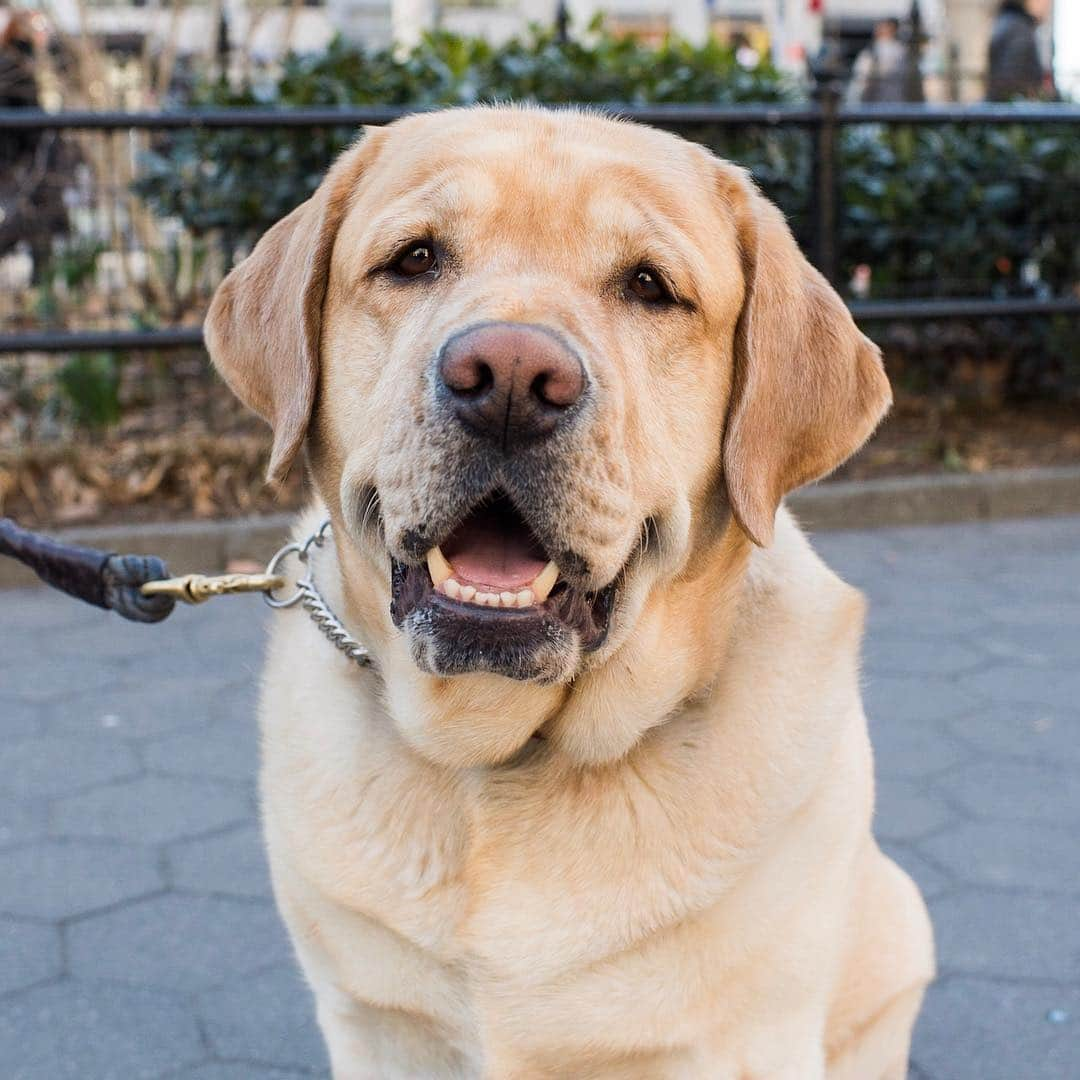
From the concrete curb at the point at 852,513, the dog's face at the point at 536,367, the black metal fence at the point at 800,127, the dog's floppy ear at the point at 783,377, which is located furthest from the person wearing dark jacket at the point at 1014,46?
the dog's face at the point at 536,367

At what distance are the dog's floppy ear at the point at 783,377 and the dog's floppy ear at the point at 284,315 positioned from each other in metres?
0.66

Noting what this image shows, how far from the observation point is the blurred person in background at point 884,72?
12.3 meters

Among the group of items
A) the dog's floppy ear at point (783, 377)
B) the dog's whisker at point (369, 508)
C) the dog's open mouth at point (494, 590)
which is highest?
the dog's floppy ear at point (783, 377)

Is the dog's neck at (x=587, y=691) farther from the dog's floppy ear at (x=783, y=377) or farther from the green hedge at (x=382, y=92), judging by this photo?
the green hedge at (x=382, y=92)

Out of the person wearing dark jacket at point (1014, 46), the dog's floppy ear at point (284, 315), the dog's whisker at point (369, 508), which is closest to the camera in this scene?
the dog's whisker at point (369, 508)

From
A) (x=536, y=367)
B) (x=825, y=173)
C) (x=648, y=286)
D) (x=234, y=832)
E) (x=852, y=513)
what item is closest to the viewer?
(x=536, y=367)

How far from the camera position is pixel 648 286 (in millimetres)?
2258

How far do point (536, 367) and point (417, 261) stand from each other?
0.48m

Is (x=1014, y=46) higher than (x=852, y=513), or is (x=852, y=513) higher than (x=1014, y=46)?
(x=1014, y=46)

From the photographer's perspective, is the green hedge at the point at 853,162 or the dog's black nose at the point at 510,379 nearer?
the dog's black nose at the point at 510,379

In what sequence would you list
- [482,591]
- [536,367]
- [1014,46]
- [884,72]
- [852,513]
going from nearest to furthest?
[536,367] → [482,591] → [852,513] → [1014,46] → [884,72]

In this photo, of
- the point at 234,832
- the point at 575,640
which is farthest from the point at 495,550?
the point at 234,832

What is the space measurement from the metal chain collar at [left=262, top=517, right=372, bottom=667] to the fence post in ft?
15.1

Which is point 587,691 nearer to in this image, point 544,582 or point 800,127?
point 544,582
